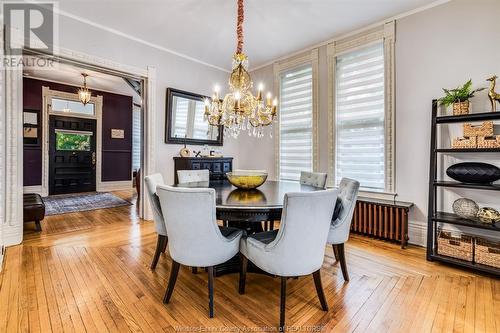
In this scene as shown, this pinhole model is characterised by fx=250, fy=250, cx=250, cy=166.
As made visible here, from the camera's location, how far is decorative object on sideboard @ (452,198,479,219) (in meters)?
2.51

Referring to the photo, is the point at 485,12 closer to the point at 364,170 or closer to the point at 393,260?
the point at 364,170

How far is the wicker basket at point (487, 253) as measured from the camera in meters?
2.31

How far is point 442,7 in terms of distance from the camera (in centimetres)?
286

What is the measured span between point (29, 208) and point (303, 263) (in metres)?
3.75

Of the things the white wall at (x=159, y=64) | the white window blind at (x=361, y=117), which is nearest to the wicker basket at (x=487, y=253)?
the white window blind at (x=361, y=117)

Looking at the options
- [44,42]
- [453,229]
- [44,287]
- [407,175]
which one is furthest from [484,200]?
[44,42]

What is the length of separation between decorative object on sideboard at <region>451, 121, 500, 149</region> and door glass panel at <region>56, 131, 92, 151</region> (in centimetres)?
791

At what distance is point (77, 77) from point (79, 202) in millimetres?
2951

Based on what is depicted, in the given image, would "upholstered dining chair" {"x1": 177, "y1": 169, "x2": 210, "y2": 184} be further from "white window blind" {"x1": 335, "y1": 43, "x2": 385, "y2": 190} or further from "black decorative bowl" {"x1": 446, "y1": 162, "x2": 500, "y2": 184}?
"black decorative bowl" {"x1": 446, "y1": 162, "x2": 500, "y2": 184}

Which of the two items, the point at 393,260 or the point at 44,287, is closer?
the point at 44,287

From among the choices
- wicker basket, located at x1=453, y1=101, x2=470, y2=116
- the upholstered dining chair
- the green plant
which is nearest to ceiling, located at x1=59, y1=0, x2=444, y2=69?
the green plant

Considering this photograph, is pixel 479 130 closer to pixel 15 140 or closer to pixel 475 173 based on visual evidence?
pixel 475 173

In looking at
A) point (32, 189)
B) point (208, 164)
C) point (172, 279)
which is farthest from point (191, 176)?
point (32, 189)

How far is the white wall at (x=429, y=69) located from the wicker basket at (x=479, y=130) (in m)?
0.30
